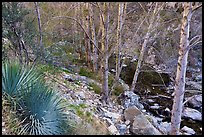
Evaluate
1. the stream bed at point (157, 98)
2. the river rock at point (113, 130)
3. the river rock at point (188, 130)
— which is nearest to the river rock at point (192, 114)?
Answer: the stream bed at point (157, 98)

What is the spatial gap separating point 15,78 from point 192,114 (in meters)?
5.10

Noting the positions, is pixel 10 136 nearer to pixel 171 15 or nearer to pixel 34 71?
pixel 34 71

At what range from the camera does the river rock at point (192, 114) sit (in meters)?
6.92

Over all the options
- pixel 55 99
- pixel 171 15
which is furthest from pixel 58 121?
pixel 171 15

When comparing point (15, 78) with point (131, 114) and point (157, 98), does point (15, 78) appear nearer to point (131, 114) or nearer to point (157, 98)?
point (131, 114)

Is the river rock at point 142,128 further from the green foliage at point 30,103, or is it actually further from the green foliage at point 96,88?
the green foliage at point 96,88

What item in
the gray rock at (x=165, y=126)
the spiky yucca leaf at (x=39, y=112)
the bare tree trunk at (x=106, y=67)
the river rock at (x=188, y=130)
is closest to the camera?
the spiky yucca leaf at (x=39, y=112)

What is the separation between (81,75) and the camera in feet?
27.0

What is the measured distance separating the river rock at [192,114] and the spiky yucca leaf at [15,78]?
4661 mm

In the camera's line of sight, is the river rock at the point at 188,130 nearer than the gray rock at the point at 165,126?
No

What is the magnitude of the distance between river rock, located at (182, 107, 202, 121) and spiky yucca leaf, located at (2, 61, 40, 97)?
15.3ft

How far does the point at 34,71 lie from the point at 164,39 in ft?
24.4

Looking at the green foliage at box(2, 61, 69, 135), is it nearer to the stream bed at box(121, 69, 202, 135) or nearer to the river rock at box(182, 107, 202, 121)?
the stream bed at box(121, 69, 202, 135)

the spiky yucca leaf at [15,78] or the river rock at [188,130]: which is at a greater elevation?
the spiky yucca leaf at [15,78]
